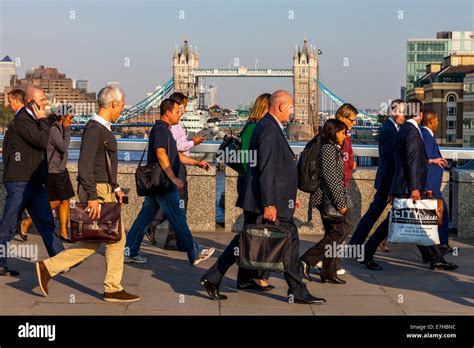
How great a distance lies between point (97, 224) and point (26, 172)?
56.0 inches

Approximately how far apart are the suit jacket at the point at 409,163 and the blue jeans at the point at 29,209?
3.08 metres

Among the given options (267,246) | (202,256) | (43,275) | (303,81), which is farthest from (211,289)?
(303,81)

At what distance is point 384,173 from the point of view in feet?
28.3

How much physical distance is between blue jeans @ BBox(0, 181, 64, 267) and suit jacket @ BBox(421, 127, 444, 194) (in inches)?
140

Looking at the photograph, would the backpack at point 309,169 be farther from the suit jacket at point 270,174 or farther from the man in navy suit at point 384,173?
the man in navy suit at point 384,173

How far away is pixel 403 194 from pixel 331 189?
3.38 feet

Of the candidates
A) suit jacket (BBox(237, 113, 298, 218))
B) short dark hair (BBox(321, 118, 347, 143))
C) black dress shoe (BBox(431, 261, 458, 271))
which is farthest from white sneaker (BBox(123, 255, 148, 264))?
black dress shoe (BBox(431, 261, 458, 271))

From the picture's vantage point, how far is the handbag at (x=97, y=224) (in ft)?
20.6

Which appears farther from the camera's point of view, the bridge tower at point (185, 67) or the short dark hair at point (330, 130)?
the bridge tower at point (185, 67)

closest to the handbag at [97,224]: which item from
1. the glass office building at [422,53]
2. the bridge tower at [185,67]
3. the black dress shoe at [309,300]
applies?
the black dress shoe at [309,300]

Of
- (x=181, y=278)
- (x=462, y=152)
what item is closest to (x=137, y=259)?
(x=181, y=278)

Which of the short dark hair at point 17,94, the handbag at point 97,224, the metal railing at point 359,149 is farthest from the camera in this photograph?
the metal railing at point 359,149

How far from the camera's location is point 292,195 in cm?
650
